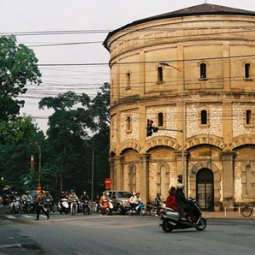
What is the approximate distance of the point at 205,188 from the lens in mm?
43750

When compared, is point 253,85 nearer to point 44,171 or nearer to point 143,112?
point 143,112

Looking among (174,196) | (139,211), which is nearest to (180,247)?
(174,196)

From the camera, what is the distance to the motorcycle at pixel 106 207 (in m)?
37.1

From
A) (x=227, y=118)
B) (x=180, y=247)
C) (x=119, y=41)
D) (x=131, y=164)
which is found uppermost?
(x=119, y=41)

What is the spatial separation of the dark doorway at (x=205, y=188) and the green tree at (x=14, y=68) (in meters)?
14.9

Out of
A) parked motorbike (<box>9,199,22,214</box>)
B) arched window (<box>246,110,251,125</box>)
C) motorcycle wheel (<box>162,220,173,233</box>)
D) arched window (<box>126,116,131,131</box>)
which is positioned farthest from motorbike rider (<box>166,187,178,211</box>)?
arched window (<box>126,116,131,131</box>)

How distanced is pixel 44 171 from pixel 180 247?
55.9 metres

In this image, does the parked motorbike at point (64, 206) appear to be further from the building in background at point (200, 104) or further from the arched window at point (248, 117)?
the arched window at point (248, 117)

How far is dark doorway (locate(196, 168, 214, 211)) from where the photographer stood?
43375mm

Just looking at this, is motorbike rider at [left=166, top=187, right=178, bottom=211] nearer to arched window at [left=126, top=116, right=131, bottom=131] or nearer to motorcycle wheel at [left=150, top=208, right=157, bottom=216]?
motorcycle wheel at [left=150, top=208, right=157, bottom=216]

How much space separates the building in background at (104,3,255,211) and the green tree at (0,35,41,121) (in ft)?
29.2

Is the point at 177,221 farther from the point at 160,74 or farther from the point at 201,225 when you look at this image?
the point at 160,74

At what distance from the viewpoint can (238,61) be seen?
43625mm

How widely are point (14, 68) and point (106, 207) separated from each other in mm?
15271
